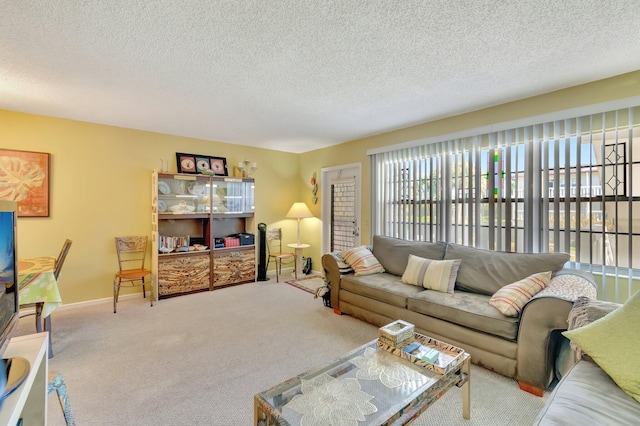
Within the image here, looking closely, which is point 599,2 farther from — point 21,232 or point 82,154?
point 21,232

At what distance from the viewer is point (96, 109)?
10.9 feet

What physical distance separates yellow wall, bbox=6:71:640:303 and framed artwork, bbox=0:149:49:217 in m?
0.08

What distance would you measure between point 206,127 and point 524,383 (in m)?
4.49

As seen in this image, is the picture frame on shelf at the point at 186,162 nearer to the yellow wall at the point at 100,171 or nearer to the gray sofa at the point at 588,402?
the yellow wall at the point at 100,171

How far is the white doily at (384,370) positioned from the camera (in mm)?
1532

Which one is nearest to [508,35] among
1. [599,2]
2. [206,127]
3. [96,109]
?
[599,2]

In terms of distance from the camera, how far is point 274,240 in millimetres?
5621

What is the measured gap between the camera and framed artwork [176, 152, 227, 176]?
4.54 m

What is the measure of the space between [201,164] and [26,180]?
2093 millimetres

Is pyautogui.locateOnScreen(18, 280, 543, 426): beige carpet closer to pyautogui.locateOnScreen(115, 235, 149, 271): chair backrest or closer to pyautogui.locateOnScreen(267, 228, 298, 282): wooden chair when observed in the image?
pyautogui.locateOnScreen(115, 235, 149, 271): chair backrest

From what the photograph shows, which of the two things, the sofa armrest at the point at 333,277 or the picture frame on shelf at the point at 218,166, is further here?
the picture frame on shelf at the point at 218,166

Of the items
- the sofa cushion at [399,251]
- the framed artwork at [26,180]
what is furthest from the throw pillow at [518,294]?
the framed artwork at [26,180]

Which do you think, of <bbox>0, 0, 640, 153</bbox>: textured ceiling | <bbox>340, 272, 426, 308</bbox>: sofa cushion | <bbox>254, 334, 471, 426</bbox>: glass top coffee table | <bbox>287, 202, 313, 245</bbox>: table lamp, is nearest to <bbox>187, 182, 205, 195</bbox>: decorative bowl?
<bbox>0, 0, 640, 153</bbox>: textured ceiling

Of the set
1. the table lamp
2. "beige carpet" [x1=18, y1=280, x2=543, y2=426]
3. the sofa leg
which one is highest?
the table lamp
